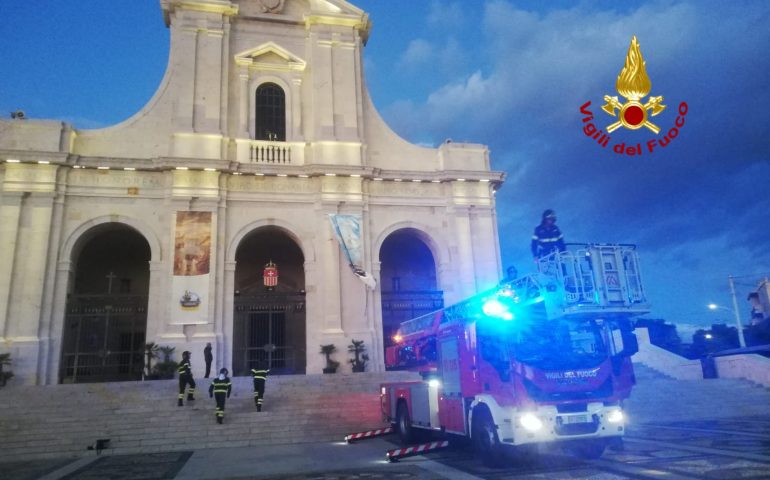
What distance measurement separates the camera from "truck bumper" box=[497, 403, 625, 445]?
899cm

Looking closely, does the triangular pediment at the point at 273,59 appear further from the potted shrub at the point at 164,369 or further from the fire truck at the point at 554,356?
the fire truck at the point at 554,356

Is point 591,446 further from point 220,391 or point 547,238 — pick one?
point 220,391

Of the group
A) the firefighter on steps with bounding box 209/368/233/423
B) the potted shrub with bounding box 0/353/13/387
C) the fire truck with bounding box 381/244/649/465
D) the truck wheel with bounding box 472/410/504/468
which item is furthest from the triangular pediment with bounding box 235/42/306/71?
the truck wheel with bounding box 472/410/504/468

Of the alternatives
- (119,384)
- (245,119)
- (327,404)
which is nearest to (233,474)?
(327,404)

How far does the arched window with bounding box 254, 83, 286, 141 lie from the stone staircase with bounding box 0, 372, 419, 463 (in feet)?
38.5

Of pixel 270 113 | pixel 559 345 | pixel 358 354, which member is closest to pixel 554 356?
pixel 559 345

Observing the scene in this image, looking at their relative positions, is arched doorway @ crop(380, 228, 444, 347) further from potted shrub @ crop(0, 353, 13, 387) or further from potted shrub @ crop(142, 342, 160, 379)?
potted shrub @ crop(0, 353, 13, 387)

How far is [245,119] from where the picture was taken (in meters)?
24.0

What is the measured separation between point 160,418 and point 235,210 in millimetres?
9901

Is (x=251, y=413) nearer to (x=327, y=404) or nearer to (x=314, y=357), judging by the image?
(x=327, y=404)

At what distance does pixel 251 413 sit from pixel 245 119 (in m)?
13.5

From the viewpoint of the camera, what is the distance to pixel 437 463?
32.9ft

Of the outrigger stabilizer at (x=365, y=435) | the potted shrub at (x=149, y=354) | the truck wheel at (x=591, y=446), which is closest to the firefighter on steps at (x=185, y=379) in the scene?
the potted shrub at (x=149, y=354)

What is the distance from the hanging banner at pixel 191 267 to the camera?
20719 millimetres
